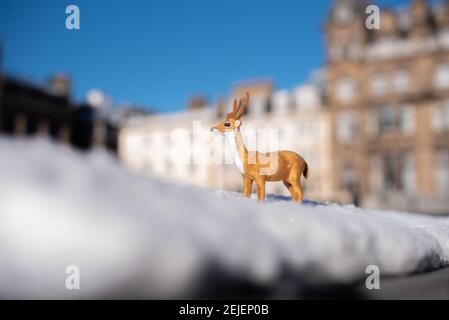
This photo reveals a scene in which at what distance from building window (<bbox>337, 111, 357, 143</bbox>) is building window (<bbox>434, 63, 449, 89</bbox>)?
15.9 ft

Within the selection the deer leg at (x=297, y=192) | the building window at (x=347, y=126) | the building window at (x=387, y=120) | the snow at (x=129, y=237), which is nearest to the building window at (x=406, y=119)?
the building window at (x=387, y=120)

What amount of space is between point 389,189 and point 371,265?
84.9 feet

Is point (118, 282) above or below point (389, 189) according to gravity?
below

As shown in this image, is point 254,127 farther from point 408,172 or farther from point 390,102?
point 408,172

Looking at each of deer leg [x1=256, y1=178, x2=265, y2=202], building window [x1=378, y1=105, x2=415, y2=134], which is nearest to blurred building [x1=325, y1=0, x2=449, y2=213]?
building window [x1=378, y1=105, x2=415, y2=134]

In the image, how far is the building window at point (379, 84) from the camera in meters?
27.8

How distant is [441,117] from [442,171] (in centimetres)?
305

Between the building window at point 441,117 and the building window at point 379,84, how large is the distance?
10.2ft

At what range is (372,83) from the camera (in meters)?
28.1

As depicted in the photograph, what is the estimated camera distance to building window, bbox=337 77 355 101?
94.0 ft

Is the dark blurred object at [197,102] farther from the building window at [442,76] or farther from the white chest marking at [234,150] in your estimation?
the white chest marking at [234,150]

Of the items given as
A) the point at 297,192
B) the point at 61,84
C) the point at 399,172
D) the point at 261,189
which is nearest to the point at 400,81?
the point at 399,172
